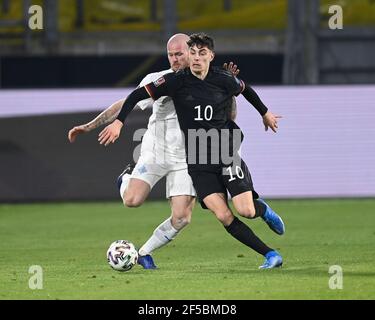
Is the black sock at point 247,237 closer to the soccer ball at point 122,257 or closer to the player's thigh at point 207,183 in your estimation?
the player's thigh at point 207,183

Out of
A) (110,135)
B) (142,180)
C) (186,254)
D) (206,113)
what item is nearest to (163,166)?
(142,180)

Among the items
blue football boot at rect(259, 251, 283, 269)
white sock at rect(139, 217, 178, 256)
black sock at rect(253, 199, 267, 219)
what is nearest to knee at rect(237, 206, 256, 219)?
black sock at rect(253, 199, 267, 219)

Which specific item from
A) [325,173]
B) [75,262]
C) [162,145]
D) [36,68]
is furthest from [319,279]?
[36,68]

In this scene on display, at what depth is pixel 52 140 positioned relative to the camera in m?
19.4

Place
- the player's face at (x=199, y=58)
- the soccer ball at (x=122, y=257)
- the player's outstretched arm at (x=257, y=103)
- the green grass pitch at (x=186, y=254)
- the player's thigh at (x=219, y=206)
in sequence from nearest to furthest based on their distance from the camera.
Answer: the green grass pitch at (x=186, y=254), the player's face at (x=199, y=58), the player's thigh at (x=219, y=206), the soccer ball at (x=122, y=257), the player's outstretched arm at (x=257, y=103)

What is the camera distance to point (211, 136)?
10.3 metres

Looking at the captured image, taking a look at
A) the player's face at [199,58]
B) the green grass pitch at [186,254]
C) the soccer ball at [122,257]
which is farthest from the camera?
the soccer ball at [122,257]

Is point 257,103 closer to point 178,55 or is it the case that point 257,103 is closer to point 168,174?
point 178,55

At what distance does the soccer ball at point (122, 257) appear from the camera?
10.3m

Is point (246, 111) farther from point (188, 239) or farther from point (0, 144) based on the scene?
point (188, 239)

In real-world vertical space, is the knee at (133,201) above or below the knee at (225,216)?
above

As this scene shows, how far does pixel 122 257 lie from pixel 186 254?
2160 mm

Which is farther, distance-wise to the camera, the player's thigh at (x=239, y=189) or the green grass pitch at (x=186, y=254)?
the player's thigh at (x=239, y=189)

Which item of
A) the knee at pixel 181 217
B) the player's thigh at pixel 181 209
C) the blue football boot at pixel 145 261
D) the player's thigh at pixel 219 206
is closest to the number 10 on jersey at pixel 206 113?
the player's thigh at pixel 219 206
